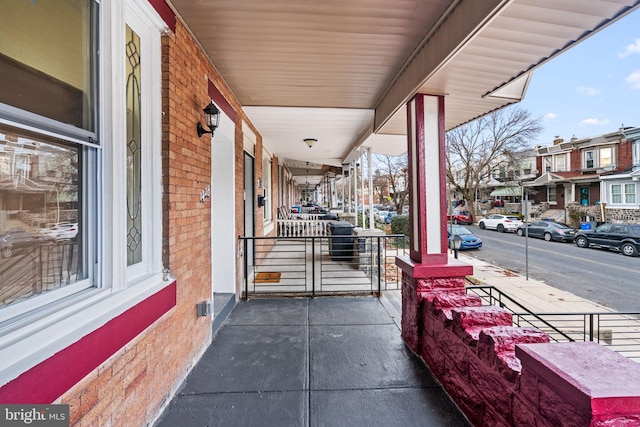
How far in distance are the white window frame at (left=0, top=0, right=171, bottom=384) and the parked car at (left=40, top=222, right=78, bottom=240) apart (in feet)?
0.25

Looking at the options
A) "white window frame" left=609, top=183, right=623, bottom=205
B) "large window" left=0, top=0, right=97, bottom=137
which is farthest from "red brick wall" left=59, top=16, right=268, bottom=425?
"white window frame" left=609, top=183, right=623, bottom=205

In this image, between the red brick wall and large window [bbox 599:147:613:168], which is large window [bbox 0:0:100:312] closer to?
the red brick wall

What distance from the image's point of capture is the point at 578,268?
9852 millimetres

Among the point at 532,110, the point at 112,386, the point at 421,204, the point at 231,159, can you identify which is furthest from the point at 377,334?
the point at 532,110

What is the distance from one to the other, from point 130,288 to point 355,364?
1.96 m

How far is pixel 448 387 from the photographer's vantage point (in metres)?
2.28

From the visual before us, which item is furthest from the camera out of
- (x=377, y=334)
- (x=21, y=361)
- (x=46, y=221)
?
(x=377, y=334)

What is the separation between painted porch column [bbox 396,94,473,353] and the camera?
9.32ft

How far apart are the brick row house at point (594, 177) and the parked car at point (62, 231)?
25.5 metres

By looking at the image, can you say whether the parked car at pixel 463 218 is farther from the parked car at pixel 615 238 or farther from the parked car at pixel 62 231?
the parked car at pixel 62 231

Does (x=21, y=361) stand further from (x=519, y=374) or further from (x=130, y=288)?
(x=519, y=374)

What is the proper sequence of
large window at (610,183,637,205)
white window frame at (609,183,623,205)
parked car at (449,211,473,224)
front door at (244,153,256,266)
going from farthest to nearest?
parked car at (449,211,473,224), white window frame at (609,183,623,205), large window at (610,183,637,205), front door at (244,153,256,266)

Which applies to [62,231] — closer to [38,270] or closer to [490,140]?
[38,270]

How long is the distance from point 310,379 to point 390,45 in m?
3.02
